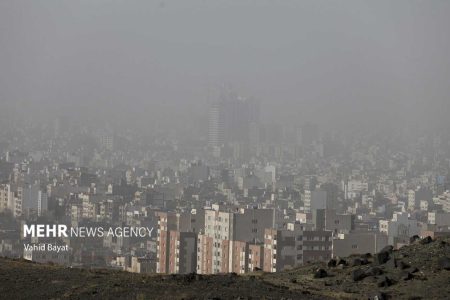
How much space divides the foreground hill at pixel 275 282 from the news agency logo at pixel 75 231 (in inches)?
679

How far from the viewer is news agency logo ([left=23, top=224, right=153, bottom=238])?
2820 centimetres

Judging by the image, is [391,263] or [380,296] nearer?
[380,296]

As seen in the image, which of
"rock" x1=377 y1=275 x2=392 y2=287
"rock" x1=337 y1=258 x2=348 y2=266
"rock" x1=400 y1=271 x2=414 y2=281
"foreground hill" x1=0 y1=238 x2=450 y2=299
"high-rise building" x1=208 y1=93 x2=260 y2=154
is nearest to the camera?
"foreground hill" x1=0 y1=238 x2=450 y2=299

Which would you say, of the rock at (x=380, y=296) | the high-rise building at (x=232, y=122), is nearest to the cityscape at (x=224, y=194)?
the high-rise building at (x=232, y=122)

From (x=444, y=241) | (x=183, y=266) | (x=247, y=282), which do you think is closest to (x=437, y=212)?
(x=183, y=266)

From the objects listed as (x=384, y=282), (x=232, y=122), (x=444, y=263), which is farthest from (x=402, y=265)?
(x=232, y=122)

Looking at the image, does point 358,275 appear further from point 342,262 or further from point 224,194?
point 224,194

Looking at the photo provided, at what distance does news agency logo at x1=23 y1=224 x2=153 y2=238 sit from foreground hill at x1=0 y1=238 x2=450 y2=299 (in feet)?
56.6

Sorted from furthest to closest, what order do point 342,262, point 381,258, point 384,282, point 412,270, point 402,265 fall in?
point 342,262, point 381,258, point 402,265, point 412,270, point 384,282

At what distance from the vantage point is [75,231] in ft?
95.5

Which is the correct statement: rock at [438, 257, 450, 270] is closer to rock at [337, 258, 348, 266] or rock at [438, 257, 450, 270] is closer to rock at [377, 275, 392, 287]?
rock at [377, 275, 392, 287]

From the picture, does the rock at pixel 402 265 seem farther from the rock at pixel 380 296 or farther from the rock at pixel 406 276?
the rock at pixel 380 296

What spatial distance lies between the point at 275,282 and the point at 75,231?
20287 mm

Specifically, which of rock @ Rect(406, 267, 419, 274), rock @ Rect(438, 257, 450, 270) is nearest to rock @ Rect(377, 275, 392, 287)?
rock @ Rect(406, 267, 419, 274)
